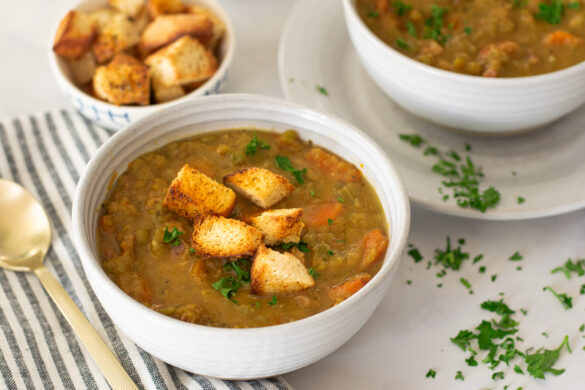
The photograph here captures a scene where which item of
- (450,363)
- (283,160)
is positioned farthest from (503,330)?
(283,160)

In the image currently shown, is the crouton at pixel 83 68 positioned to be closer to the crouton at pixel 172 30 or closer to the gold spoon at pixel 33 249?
the crouton at pixel 172 30

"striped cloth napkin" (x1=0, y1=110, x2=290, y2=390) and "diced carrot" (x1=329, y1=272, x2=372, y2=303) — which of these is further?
"striped cloth napkin" (x1=0, y1=110, x2=290, y2=390)

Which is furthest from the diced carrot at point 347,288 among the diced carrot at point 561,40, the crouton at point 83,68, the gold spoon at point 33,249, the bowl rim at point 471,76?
the crouton at point 83,68

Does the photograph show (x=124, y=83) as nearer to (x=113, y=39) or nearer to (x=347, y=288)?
(x=113, y=39)

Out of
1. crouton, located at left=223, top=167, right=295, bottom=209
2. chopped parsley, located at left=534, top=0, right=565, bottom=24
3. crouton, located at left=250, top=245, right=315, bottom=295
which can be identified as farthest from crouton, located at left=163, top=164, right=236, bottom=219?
chopped parsley, located at left=534, top=0, right=565, bottom=24

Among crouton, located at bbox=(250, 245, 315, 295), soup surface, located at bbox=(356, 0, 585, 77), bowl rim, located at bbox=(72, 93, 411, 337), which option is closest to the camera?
bowl rim, located at bbox=(72, 93, 411, 337)

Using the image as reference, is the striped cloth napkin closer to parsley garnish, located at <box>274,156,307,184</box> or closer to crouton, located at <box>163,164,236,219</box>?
crouton, located at <box>163,164,236,219</box>

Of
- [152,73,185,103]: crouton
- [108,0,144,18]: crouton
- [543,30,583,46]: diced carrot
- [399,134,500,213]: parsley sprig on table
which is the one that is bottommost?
[399,134,500,213]: parsley sprig on table

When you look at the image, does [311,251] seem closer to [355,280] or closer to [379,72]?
[355,280]
